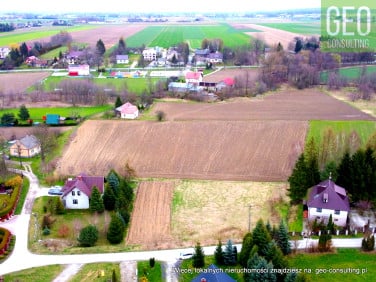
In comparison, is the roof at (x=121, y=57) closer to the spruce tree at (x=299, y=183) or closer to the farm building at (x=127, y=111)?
the farm building at (x=127, y=111)

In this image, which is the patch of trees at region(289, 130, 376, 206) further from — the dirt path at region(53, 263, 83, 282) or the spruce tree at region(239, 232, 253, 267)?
the dirt path at region(53, 263, 83, 282)

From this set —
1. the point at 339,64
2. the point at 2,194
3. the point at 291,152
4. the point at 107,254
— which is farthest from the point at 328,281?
the point at 339,64

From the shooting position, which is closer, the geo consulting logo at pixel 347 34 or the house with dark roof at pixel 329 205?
the house with dark roof at pixel 329 205

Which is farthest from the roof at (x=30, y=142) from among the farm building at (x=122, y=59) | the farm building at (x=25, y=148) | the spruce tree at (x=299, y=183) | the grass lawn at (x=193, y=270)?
the farm building at (x=122, y=59)

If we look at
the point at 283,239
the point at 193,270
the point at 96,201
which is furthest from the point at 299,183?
the point at 96,201

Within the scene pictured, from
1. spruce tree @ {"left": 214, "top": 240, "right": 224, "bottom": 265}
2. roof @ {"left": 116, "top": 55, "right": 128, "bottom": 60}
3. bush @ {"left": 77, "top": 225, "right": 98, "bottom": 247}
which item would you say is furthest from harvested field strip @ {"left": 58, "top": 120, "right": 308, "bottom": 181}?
roof @ {"left": 116, "top": 55, "right": 128, "bottom": 60}
